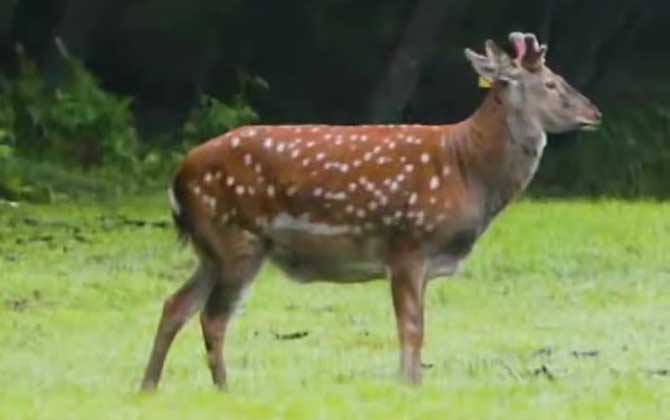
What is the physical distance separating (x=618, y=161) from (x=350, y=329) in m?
11.1

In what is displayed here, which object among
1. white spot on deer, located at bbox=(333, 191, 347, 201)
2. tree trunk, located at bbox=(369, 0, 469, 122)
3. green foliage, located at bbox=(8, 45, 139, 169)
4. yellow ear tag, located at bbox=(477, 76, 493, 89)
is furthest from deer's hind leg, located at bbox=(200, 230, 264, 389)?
→ tree trunk, located at bbox=(369, 0, 469, 122)

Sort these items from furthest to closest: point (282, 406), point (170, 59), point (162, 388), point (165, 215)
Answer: point (170, 59) < point (165, 215) < point (162, 388) < point (282, 406)

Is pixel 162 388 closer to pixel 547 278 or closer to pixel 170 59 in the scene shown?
pixel 547 278

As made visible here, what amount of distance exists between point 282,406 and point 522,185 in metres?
2.35

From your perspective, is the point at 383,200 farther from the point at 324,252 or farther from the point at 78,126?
the point at 78,126

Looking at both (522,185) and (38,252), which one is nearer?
(522,185)

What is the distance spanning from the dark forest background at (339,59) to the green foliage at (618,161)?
2 centimetres

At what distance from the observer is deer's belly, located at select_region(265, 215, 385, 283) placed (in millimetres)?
11203

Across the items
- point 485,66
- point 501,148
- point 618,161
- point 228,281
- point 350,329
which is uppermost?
point 485,66

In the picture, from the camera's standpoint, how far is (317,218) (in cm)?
1123

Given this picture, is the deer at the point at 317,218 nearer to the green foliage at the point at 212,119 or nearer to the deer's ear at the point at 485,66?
the deer's ear at the point at 485,66

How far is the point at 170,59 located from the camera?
2812 centimetres

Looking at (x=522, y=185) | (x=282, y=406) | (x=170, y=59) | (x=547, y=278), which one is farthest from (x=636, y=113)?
(x=282, y=406)

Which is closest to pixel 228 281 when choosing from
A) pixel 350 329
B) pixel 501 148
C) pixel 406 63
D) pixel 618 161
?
pixel 501 148
